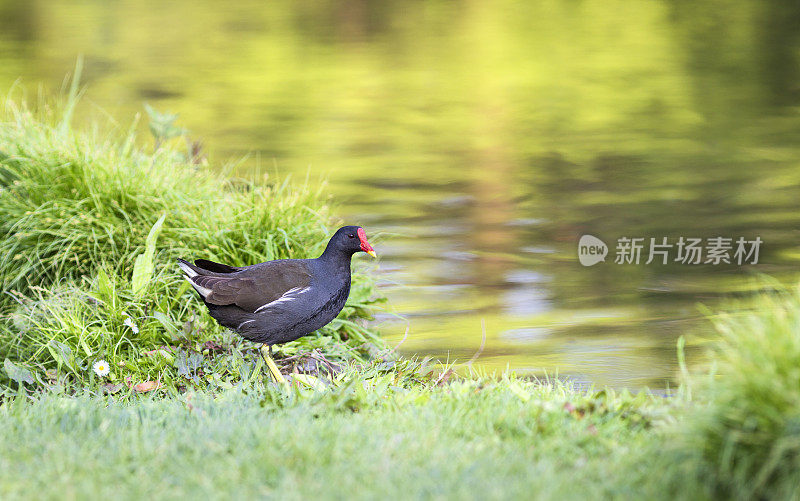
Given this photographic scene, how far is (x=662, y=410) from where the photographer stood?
355 cm

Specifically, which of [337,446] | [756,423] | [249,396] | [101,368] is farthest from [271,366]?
[756,423]

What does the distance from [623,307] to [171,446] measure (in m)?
3.89

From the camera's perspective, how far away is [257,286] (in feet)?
14.9

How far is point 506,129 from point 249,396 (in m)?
A: 9.02

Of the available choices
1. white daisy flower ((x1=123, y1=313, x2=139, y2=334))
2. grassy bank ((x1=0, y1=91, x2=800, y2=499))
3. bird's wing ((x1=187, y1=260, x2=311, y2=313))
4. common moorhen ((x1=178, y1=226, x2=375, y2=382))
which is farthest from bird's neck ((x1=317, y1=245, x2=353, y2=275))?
white daisy flower ((x1=123, y1=313, x2=139, y2=334))

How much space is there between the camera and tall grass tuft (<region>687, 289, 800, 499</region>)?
9.04ft

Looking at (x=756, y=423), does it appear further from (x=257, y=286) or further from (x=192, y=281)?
(x=192, y=281)

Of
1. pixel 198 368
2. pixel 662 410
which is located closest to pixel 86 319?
pixel 198 368

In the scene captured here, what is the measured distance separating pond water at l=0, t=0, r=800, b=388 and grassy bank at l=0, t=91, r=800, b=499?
0.83m

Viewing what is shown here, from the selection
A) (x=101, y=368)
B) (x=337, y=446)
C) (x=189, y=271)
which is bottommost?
(x=101, y=368)

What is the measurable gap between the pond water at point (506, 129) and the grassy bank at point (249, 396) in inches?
32.5

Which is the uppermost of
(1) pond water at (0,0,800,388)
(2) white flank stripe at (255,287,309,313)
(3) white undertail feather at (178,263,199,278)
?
(3) white undertail feather at (178,263,199,278)

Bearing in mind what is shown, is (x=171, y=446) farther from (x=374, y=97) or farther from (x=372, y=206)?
(x=374, y=97)

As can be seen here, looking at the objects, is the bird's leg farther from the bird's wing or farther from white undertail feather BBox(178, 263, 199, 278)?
white undertail feather BBox(178, 263, 199, 278)
